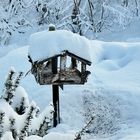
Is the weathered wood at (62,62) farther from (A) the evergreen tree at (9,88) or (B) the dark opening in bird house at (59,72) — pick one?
(A) the evergreen tree at (9,88)

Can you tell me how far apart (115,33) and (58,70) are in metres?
11.2

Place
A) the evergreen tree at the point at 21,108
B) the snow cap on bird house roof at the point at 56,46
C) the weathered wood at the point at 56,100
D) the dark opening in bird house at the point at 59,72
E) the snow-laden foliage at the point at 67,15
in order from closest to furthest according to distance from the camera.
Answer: the evergreen tree at the point at 21,108 → the snow cap on bird house roof at the point at 56,46 → the dark opening in bird house at the point at 59,72 → the weathered wood at the point at 56,100 → the snow-laden foliage at the point at 67,15

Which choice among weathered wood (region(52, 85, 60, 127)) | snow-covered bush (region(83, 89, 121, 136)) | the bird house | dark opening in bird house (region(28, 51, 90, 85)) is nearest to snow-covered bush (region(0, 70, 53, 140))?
the bird house

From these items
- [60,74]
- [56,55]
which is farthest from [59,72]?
[56,55]

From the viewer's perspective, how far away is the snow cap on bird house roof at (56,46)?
606 cm

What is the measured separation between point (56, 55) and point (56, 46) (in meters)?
0.12

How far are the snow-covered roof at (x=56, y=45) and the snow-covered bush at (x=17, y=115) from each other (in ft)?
9.66

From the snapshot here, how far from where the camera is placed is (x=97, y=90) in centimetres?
783

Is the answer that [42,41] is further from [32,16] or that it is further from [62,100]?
[32,16]

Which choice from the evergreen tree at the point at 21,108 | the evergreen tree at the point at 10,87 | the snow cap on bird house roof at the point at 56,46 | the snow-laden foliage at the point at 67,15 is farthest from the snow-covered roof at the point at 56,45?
the snow-laden foliage at the point at 67,15

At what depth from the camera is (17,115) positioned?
285 centimetres

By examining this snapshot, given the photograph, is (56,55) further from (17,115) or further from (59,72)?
(17,115)

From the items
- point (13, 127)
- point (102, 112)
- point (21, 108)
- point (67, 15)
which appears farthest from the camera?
point (67, 15)

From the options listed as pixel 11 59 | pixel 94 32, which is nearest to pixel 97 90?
pixel 11 59
